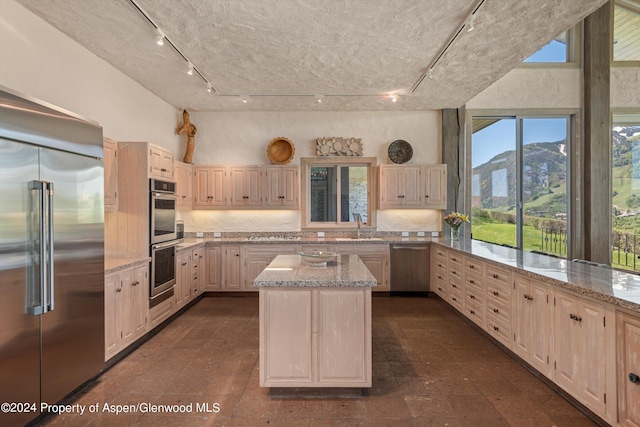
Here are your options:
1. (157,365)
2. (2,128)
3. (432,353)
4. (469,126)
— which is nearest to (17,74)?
(2,128)

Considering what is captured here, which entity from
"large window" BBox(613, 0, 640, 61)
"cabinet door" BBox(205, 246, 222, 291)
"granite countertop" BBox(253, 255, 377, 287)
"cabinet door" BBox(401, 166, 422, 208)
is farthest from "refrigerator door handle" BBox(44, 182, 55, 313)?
"large window" BBox(613, 0, 640, 61)

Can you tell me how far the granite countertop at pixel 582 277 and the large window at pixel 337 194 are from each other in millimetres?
2545

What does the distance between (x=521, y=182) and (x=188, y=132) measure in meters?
5.83

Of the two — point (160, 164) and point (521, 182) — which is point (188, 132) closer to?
point (160, 164)

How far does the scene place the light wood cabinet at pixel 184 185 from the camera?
15.6ft

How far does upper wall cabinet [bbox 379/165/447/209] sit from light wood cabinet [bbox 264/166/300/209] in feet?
4.89

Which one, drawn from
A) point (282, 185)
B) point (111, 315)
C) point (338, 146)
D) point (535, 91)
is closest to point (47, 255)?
point (111, 315)

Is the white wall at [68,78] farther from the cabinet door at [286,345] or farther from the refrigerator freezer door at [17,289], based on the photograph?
the cabinet door at [286,345]

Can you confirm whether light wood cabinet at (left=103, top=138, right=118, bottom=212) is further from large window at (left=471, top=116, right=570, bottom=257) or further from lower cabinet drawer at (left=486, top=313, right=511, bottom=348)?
large window at (left=471, top=116, right=570, bottom=257)

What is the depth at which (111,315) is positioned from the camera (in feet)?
9.06

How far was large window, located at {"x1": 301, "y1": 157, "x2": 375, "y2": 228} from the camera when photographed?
562 cm

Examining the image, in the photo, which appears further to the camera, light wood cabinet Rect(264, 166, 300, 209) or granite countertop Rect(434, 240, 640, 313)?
light wood cabinet Rect(264, 166, 300, 209)

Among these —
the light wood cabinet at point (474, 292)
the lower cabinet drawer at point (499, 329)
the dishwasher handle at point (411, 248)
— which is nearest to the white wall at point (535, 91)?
the dishwasher handle at point (411, 248)

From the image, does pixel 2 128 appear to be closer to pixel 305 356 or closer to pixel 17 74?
pixel 17 74
